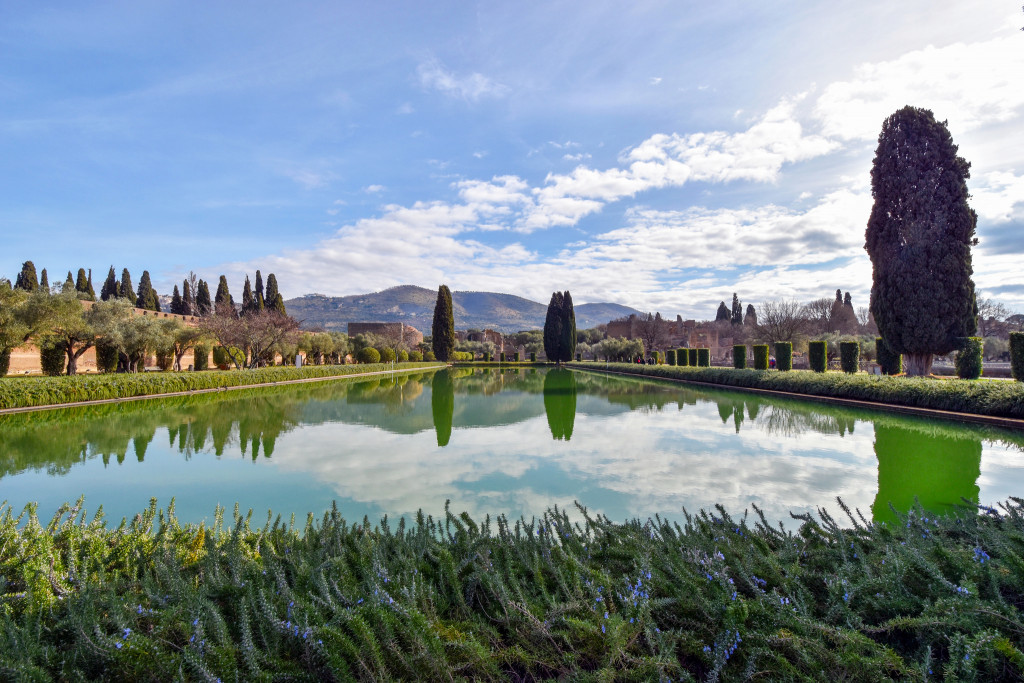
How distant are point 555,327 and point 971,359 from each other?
2902 centimetres

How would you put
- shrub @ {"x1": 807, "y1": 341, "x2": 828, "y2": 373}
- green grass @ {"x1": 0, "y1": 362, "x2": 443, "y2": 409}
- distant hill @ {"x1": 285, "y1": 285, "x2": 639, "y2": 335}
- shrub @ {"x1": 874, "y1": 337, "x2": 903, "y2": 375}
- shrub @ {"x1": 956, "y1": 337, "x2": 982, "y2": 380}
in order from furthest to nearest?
distant hill @ {"x1": 285, "y1": 285, "x2": 639, "y2": 335} → shrub @ {"x1": 807, "y1": 341, "x2": 828, "y2": 373} → shrub @ {"x1": 874, "y1": 337, "x2": 903, "y2": 375} → shrub @ {"x1": 956, "y1": 337, "x2": 982, "y2": 380} → green grass @ {"x1": 0, "y1": 362, "x2": 443, "y2": 409}

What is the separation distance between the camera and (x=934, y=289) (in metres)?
15.8

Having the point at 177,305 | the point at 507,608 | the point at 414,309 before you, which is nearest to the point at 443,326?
the point at 177,305

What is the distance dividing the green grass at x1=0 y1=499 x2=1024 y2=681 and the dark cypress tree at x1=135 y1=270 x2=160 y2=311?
46568 mm

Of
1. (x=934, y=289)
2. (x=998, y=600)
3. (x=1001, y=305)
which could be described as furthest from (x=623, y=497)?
(x=1001, y=305)

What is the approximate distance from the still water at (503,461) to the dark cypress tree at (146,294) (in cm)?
3460

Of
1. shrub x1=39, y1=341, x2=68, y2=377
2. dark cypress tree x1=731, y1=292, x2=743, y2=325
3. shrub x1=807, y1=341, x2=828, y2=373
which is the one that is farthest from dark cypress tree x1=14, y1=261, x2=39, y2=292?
dark cypress tree x1=731, y1=292, x2=743, y2=325

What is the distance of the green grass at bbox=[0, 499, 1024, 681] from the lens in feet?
5.04

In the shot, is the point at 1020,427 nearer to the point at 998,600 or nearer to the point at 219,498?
the point at 998,600

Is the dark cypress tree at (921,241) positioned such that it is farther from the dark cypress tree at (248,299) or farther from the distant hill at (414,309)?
the distant hill at (414,309)

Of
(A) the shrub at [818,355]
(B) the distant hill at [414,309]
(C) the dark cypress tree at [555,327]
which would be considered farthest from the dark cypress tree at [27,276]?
(B) the distant hill at [414,309]

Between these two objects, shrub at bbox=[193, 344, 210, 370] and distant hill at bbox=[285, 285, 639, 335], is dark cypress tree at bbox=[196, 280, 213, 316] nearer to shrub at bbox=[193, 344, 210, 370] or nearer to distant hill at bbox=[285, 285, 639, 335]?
shrub at bbox=[193, 344, 210, 370]

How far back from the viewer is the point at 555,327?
42.2 m

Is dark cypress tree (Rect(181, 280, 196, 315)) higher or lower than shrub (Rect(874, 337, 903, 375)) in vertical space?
higher
